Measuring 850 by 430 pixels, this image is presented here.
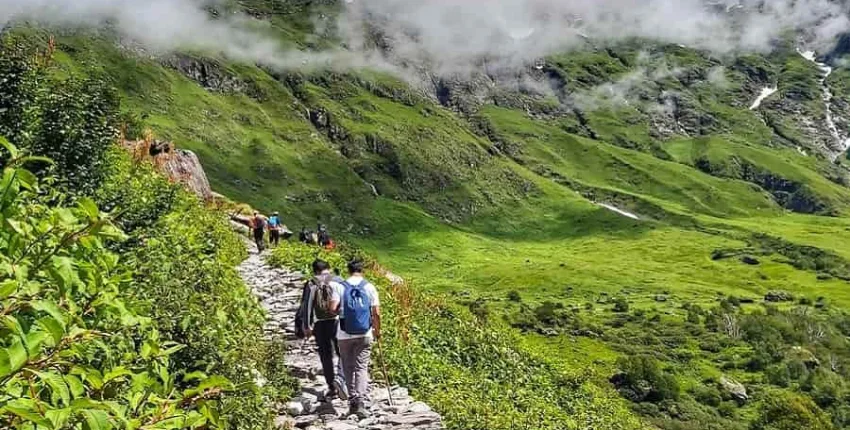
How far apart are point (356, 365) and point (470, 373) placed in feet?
33.3

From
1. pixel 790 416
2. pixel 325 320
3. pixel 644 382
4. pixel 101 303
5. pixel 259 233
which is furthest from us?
pixel 644 382

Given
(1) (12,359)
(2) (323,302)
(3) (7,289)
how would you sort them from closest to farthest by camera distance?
(1) (12,359), (3) (7,289), (2) (323,302)

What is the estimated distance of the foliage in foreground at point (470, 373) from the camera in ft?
58.7

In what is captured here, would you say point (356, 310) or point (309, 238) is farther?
point (309, 238)

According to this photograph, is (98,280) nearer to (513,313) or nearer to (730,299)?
(513,313)

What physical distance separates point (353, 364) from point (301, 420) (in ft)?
4.76

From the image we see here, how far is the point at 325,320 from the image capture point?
15.7m

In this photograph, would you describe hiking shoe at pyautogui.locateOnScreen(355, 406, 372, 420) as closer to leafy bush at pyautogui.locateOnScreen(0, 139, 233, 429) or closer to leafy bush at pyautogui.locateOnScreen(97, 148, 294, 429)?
leafy bush at pyautogui.locateOnScreen(97, 148, 294, 429)

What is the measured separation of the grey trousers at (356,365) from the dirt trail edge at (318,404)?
45cm

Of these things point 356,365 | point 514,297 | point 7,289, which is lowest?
point 514,297

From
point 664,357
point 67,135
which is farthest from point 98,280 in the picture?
point 664,357

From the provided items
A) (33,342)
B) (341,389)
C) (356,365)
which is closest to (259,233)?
(341,389)

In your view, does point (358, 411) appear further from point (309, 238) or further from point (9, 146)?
point (309, 238)

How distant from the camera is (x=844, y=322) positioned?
555 feet
